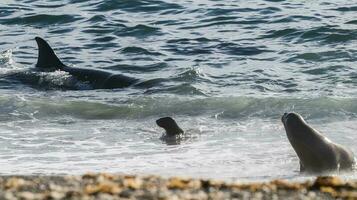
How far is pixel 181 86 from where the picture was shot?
1361 centimetres

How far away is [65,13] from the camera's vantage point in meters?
20.5

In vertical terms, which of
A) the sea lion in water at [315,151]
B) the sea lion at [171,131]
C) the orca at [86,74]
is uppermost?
the sea lion in water at [315,151]

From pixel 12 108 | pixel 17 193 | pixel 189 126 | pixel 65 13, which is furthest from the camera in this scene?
pixel 65 13

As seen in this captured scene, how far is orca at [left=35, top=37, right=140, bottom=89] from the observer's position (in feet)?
46.0

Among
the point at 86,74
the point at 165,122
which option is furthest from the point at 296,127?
the point at 86,74

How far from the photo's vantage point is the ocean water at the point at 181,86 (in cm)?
920

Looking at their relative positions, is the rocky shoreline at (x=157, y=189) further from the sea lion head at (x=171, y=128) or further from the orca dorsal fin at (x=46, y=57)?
the orca dorsal fin at (x=46, y=57)

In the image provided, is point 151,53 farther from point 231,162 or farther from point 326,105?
point 231,162

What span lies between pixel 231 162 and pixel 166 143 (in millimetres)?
1423

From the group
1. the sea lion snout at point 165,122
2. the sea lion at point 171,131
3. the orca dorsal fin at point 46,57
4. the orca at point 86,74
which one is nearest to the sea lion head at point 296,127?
the sea lion at point 171,131

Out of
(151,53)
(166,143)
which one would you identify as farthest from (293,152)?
(151,53)

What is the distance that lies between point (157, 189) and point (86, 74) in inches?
346

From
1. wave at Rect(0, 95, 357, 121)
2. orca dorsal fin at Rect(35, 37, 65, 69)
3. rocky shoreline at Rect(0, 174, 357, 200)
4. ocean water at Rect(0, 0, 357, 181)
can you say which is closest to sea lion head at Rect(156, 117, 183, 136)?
ocean water at Rect(0, 0, 357, 181)

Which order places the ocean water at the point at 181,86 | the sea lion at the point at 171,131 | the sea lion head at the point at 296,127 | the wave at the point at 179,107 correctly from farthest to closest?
the wave at the point at 179,107
the sea lion at the point at 171,131
the ocean water at the point at 181,86
the sea lion head at the point at 296,127
